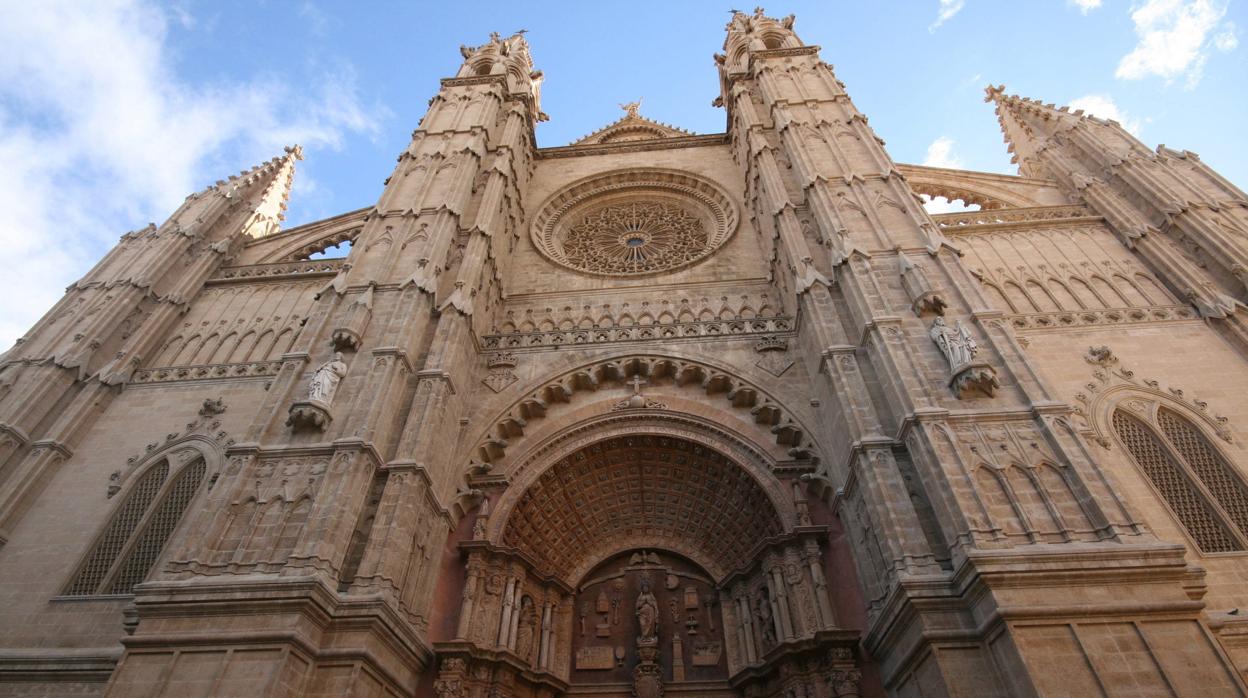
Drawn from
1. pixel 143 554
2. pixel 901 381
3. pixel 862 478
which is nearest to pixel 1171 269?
pixel 901 381

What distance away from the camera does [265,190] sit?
23.4 metres

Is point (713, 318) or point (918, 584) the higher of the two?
point (713, 318)

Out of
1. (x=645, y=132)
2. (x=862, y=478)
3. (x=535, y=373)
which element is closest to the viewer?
(x=862, y=478)

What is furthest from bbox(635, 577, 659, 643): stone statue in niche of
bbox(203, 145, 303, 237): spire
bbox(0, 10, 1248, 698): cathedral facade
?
bbox(203, 145, 303, 237): spire

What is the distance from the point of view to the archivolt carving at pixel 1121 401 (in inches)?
486

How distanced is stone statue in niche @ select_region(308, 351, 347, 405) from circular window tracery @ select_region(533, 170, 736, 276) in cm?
809

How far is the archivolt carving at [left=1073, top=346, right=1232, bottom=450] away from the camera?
1235cm

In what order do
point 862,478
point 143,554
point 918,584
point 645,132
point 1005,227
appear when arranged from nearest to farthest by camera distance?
point 918,584 → point 862,478 → point 143,554 → point 1005,227 → point 645,132

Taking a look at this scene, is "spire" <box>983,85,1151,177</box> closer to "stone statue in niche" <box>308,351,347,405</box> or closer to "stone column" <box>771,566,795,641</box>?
"stone column" <box>771,566,795,641</box>

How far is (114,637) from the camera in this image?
1127 cm

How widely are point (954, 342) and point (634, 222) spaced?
12533 mm

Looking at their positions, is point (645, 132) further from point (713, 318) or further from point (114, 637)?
point (114, 637)

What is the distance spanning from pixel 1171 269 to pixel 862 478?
10.5 meters

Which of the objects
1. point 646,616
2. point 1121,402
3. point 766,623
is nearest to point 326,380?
point 646,616
